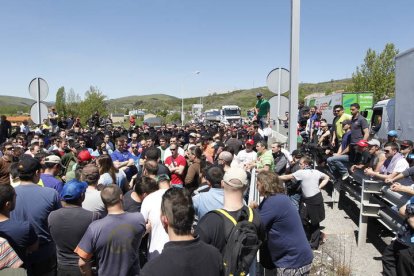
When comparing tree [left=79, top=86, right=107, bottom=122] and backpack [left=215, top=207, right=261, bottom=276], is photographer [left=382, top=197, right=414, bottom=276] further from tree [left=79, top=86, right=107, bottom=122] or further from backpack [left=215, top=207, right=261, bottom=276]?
tree [left=79, top=86, right=107, bottom=122]

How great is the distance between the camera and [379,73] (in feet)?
129

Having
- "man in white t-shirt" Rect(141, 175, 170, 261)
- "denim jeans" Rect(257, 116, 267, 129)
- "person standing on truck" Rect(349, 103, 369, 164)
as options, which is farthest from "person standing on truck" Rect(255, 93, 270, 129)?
"man in white t-shirt" Rect(141, 175, 170, 261)

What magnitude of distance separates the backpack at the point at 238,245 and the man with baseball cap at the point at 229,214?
35 mm

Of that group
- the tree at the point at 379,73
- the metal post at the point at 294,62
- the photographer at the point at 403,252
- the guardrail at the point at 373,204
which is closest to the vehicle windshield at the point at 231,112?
the tree at the point at 379,73

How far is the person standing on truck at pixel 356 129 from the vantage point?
317 inches

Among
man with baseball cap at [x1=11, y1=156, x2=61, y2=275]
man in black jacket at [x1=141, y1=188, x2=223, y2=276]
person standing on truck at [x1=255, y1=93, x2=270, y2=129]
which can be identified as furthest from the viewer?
person standing on truck at [x1=255, y1=93, x2=270, y2=129]

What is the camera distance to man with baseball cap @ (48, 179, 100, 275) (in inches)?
137

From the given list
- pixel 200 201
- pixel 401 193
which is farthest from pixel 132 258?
pixel 401 193

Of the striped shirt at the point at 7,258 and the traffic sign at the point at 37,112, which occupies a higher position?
the traffic sign at the point at 37,112

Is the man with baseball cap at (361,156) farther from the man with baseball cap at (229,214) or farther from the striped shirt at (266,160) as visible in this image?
the man with baseball cap at (229,214)

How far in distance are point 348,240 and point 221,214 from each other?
190 inches

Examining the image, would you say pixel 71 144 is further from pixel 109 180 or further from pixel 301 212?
pixel 301 212

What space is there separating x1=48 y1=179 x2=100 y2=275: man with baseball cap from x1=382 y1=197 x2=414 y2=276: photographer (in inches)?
140

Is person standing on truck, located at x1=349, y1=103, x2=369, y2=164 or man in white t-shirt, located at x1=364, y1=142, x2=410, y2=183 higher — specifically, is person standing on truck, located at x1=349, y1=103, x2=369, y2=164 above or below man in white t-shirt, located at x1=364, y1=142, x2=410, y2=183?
above
